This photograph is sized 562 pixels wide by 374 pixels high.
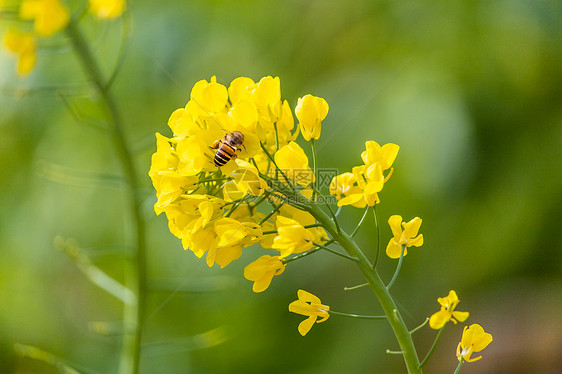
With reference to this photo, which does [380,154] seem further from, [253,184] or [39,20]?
[39,20]

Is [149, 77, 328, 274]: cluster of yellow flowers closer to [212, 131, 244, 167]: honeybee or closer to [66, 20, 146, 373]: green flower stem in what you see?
[212, 131, 244, 167]: honeybee

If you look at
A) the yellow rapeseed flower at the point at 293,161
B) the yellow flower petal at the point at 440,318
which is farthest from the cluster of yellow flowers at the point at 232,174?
the yellow flower petal at the point at 440,318

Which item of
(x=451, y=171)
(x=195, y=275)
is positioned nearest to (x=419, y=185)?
(x=451, y=171)

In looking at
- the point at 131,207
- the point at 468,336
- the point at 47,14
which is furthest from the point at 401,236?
the point at 47,14

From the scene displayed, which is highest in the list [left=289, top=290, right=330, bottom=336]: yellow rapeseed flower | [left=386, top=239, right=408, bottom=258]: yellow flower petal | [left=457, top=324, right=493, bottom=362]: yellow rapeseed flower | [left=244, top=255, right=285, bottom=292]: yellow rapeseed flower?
[left=386, top=239, right=408, bottom=258]: yellow flower petal

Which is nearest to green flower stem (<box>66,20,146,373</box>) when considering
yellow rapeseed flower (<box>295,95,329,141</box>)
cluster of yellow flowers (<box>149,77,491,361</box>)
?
cluster of yellow flowers (<box>149,77,491,361</box>)

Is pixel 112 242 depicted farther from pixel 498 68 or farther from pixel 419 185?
pixel 498 68
